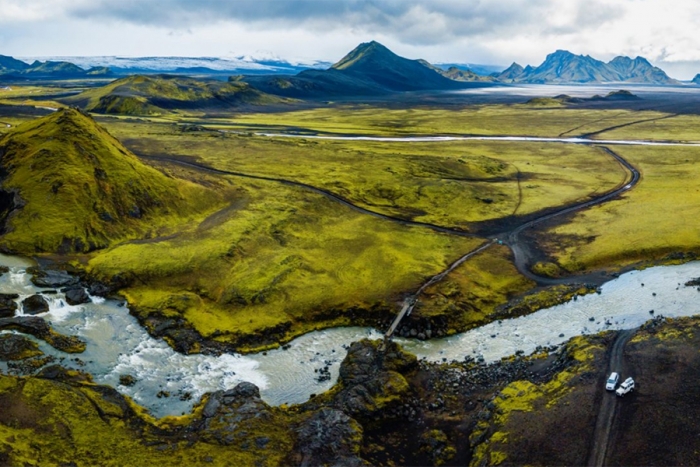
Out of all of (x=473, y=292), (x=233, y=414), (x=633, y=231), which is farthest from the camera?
(x=633, y=231)

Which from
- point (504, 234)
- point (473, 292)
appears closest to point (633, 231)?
point (504, 234)

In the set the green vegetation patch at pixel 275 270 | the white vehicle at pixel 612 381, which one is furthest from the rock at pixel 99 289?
the white vehicle at pixel 612 381

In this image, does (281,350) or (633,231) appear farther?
(633,231)

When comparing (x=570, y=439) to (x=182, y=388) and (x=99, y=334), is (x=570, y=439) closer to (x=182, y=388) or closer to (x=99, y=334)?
(x=182, y=388)

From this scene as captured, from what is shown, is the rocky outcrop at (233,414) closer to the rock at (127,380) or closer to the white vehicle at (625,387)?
the rock at (127,380)

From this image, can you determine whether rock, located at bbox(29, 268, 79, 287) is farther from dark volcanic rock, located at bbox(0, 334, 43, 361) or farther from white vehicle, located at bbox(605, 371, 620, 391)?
white vehicle, located at bbox(605, 371, 620, 391)

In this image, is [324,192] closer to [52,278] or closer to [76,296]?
[52,278]
